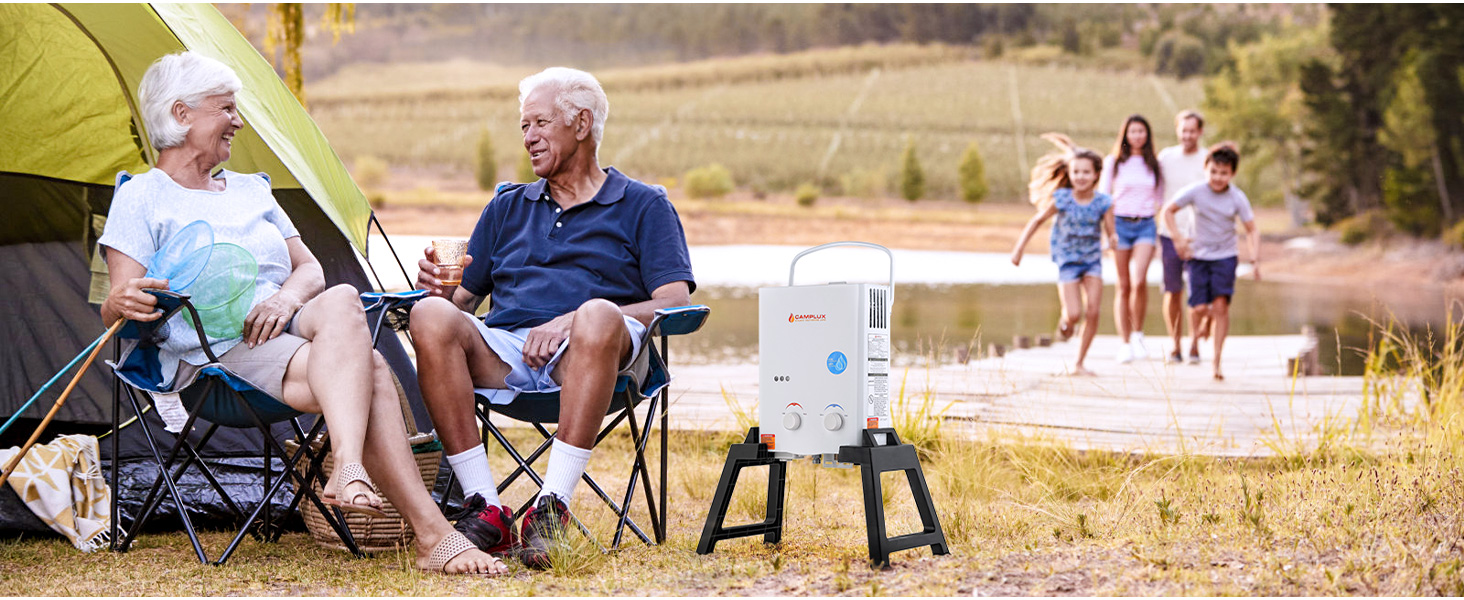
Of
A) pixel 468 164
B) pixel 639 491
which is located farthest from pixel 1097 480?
pixel 468 164

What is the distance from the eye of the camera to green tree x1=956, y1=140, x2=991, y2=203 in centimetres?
3794

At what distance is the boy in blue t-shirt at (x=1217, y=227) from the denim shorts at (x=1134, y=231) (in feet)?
1.19

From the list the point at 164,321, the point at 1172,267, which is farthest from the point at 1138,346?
the point at 164,321

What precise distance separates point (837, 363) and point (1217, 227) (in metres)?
3.71

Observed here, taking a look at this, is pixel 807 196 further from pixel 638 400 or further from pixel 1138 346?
pixel 638 400

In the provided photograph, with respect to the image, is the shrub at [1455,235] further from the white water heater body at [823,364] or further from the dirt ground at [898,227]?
the white water heater body at [823,364]

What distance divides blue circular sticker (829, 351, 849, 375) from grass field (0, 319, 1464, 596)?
1.07ft

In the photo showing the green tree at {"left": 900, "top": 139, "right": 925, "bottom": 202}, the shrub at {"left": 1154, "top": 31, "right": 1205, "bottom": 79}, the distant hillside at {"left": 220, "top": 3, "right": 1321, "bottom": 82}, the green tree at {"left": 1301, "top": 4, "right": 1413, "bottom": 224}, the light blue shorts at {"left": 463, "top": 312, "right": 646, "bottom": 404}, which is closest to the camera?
the light blue shorts at {"left": 463, "top": 312, "right": 646, "bottom": 404}

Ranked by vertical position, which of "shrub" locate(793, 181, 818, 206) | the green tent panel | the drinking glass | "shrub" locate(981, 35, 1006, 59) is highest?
"shrub" locate(981, 35, 1006, 59)

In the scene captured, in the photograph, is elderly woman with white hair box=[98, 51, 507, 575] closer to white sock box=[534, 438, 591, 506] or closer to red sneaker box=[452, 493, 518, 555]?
red sneaker box=[452, 493, 518, 555]

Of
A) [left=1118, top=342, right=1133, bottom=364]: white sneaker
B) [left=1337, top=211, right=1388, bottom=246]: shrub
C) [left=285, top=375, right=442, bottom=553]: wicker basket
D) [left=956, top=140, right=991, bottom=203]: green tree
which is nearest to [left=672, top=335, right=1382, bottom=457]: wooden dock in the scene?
[left=1118, top=342, right=1133, bottom=364]: white sneaker

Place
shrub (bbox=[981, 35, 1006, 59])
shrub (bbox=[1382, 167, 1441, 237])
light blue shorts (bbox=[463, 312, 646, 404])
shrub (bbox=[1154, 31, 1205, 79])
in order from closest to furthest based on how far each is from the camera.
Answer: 1. light blue shorts (bbox=[463, 312, 646, 404])
2. shrub (bbox=[1382, 167, 1441, 237])
3. shrub (bbox=[1154, 31, 1205, 79])
4. shrub (bbox=[981, 35, 1006, 59])

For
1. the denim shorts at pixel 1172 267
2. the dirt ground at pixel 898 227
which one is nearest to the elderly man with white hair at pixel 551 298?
the denim shorts at pixel 1172 267

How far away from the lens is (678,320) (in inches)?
87.0
